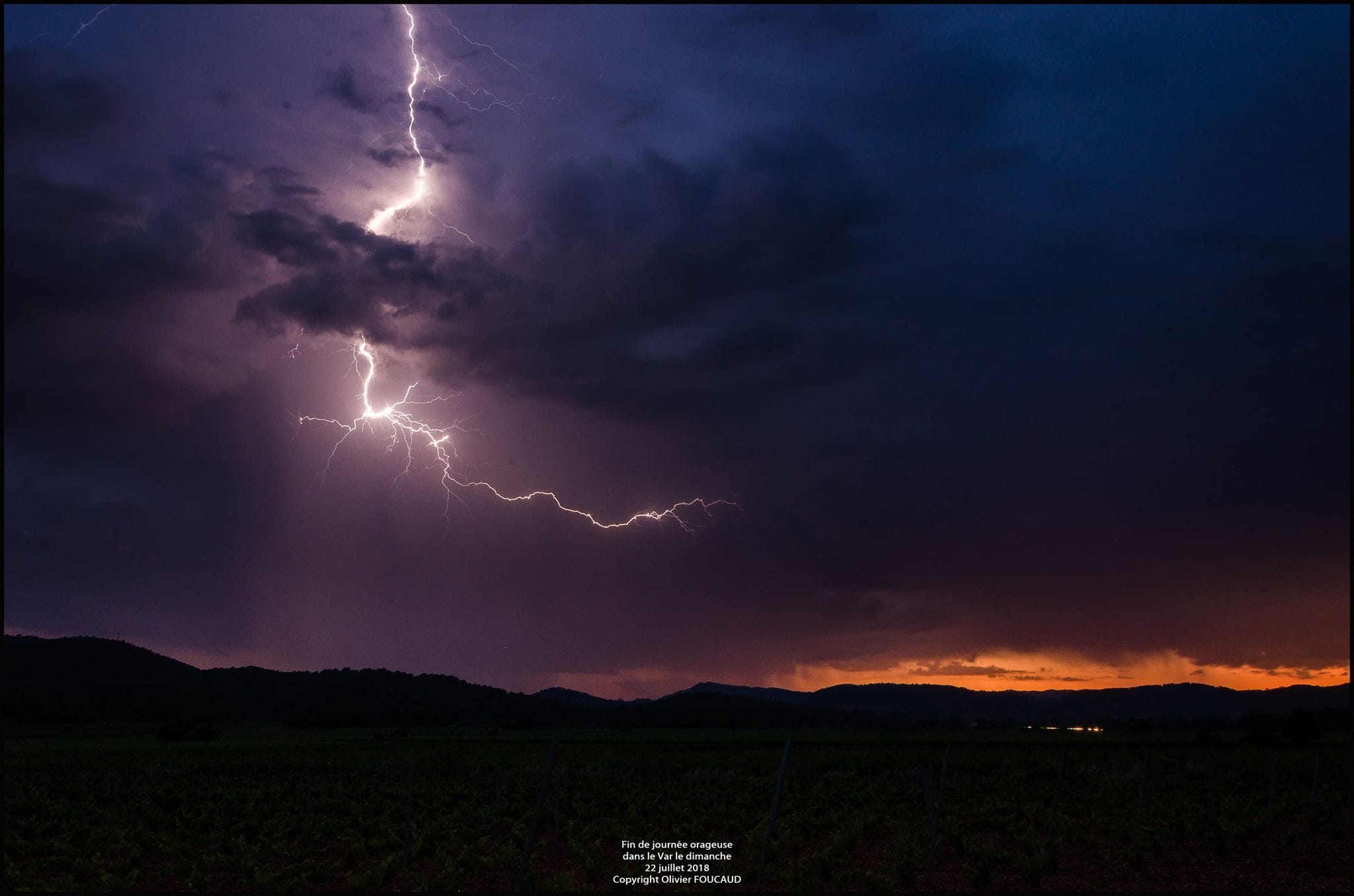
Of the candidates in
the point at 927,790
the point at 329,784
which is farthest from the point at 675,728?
the point at 927,790

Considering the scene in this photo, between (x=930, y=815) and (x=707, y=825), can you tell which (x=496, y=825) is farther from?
(x=930, y=815)

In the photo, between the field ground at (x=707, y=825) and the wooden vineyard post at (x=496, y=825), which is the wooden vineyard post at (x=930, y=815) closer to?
the field ground at (x=707, y=825)

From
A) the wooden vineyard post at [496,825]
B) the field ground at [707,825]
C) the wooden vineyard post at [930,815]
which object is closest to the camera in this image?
the wooden vineyard post at [930,815]

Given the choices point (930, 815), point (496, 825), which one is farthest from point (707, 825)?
point (930, 815)

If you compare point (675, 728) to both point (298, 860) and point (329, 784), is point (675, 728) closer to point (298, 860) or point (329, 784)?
point (329, 784)

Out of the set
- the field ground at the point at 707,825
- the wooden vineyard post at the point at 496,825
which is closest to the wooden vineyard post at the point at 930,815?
the field ground at the point at 707,825

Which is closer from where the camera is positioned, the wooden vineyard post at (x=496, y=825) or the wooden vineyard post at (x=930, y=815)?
the wooden vineyard post at (x=930, y=815)

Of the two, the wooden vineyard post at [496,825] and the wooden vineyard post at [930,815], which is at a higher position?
the wooden vineyard post at [930,815]

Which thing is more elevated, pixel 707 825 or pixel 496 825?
pixel 496 825

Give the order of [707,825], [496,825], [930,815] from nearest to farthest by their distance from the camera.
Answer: [930,815] < [496,825] < [707,825]
